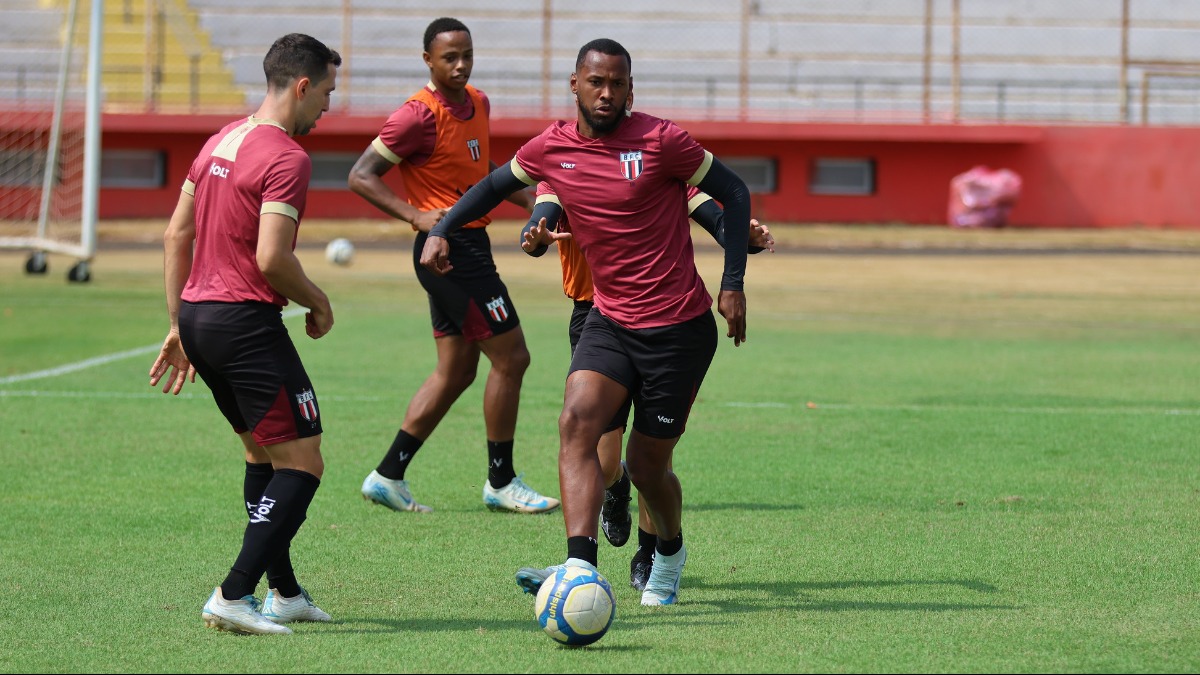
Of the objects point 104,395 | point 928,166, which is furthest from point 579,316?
point 928,166

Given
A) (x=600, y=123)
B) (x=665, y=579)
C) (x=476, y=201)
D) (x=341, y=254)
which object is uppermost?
(x=600, y=123)

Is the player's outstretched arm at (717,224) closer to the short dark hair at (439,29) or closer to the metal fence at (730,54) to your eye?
the short dark hair at (439,29)

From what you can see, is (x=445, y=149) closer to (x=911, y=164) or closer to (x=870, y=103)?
(x=911, y=164)

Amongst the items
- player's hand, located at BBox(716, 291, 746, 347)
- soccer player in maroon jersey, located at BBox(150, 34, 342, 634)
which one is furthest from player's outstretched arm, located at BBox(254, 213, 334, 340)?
player's hand, located at BBox(716, 291, 746, 347)

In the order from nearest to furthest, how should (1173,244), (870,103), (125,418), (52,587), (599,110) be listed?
(599,110)
(52,587)
(125,418)
(1173,244)
(870,103)

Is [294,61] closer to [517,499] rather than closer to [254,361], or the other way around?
[254,361]

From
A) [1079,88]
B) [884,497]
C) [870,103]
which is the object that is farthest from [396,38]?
[884,497]

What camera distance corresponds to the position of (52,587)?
19.3ft

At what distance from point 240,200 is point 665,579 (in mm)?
2171

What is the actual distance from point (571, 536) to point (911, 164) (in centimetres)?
3449

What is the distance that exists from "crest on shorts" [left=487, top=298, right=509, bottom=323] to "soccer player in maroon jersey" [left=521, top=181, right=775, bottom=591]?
0.99 metres

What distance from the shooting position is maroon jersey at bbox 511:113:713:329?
5.54 m

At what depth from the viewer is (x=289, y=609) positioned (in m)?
5.37

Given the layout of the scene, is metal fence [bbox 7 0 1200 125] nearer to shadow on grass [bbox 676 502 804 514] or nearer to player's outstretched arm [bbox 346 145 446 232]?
player's outstretched arm [bbox 346 145 446 232]
